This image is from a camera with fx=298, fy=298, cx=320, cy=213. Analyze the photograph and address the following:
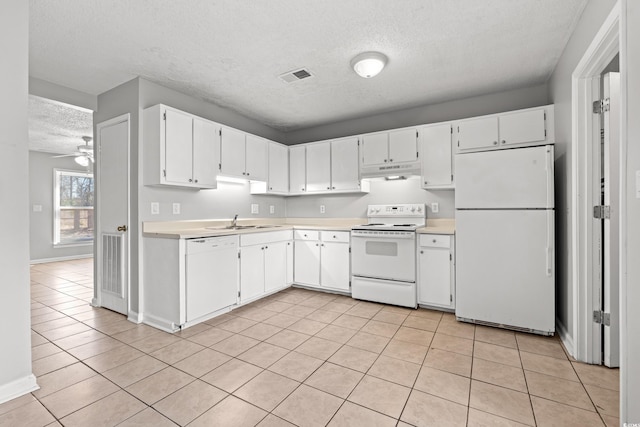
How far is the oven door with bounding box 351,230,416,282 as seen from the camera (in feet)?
11.4

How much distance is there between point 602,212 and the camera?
2119 mm

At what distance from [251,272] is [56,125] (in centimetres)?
420

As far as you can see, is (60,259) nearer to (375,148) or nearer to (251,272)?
(251,272)

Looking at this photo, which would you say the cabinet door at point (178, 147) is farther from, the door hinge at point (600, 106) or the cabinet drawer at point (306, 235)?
the door hinge at point (600, 106)

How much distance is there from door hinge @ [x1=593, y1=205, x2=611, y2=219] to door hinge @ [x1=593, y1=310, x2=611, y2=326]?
0.69 metres

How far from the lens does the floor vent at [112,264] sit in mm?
3281

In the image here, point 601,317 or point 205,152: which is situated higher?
point 205,152

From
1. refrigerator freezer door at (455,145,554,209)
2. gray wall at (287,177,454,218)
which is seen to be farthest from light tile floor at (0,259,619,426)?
gray wall at (287,177,454,218)

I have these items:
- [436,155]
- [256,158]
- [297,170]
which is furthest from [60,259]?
[436,155]

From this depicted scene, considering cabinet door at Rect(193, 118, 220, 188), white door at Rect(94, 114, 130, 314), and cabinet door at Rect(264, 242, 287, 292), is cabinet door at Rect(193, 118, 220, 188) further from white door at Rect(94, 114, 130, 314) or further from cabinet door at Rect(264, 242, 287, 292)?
cabinet door at Rect(264, 242, 287, 292)

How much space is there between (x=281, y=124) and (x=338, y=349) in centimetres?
364

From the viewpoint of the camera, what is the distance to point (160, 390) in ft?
6.23

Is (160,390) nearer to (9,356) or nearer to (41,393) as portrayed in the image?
(41,393)

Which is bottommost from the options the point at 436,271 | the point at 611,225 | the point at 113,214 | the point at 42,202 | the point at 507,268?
the point at 436,271
